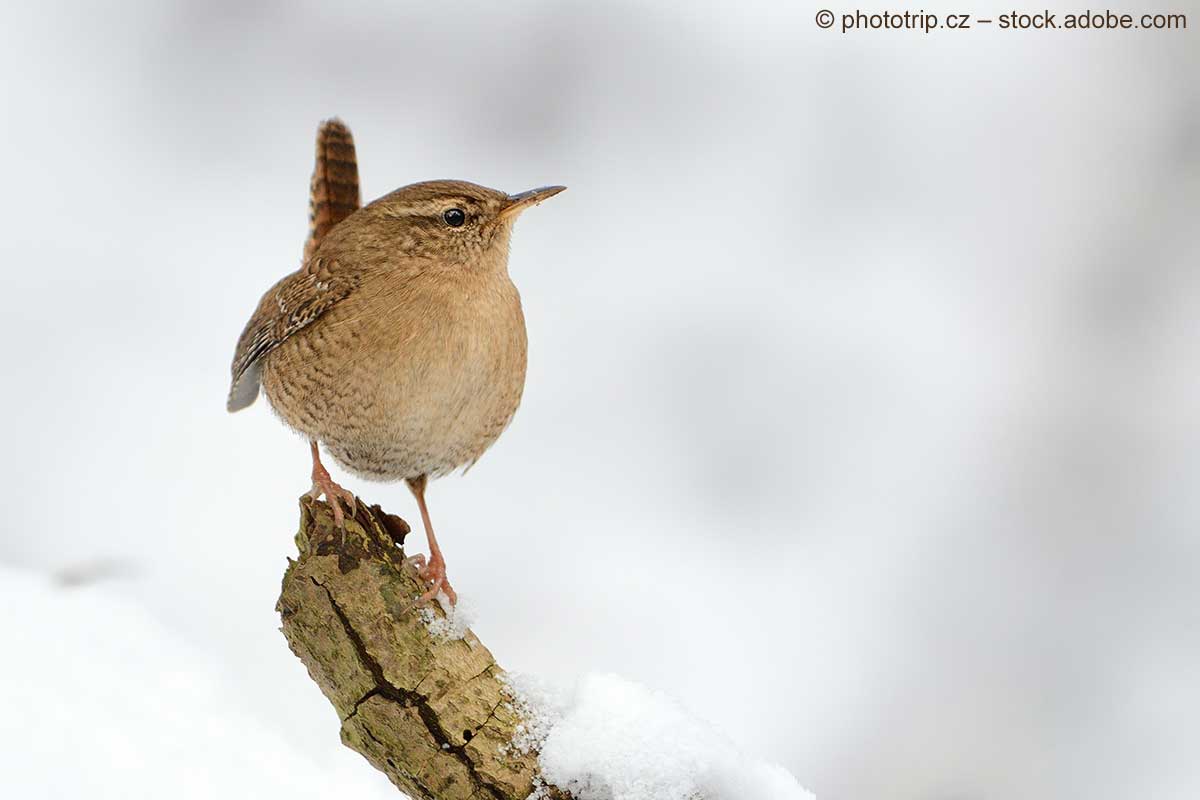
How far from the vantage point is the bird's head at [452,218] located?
10.8ft

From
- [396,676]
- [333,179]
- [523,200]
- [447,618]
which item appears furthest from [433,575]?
[333,179]

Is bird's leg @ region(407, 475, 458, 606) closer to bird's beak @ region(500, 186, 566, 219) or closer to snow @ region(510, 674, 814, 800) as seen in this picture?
snow @ region(510, 674, 814, 800)

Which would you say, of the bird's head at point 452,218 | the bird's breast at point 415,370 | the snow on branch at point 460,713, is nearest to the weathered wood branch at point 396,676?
the snow on branch at point 460,713

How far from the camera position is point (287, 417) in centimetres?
352

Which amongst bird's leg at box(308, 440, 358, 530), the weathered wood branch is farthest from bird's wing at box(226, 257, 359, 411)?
the weathered wood branch

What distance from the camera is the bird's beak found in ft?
10.7

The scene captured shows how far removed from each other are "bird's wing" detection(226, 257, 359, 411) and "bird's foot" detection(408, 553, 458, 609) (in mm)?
705

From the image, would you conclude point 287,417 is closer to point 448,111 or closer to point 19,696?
point 19,696

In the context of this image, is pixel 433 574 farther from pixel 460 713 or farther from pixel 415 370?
pixel 415 370

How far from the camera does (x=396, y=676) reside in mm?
2959

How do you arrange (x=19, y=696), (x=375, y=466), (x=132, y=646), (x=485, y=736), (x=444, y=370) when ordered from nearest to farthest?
(x=485, y=736) → (x=444, y=370) → (x=375, y=466) → (x=19, y=696) → (x=132, y=646)

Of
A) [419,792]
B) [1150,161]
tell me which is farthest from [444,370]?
[1150,161]

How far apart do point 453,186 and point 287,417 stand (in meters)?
0.80

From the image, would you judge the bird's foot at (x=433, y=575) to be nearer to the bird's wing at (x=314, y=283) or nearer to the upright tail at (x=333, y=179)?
the bird's wing at (x=314, y=283)
